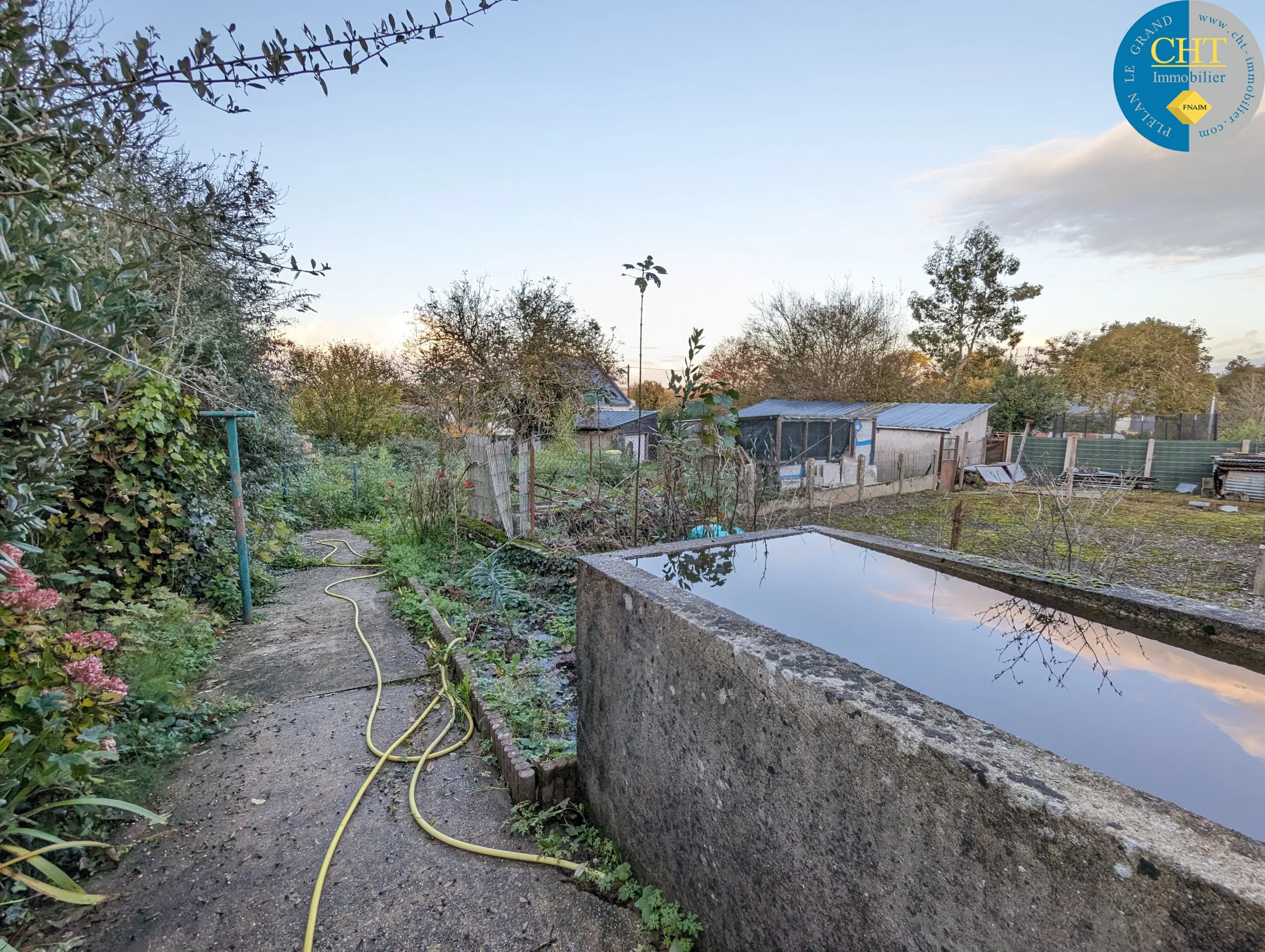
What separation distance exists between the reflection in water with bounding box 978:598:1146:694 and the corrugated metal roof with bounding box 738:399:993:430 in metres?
13.5

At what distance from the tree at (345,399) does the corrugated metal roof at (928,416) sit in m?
15.0

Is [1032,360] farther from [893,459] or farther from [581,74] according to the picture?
[581,74]

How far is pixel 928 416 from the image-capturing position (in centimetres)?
1708

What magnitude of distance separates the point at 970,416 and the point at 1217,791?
1902 cm

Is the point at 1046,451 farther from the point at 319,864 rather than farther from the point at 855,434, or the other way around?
the point at 319,864

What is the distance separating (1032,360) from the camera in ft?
92.4

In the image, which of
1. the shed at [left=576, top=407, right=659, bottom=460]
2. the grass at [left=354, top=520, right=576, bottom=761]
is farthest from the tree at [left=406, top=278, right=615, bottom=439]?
the grass at [left=354, top=520, right=576, bottom=761]

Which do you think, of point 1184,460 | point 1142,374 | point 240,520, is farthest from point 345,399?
point 1142,374

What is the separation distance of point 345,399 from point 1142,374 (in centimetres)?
3053

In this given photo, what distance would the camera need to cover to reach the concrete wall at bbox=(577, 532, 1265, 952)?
721 mm

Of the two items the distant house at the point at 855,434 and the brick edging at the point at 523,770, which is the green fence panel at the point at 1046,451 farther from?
the brick edging at the point at 523,770

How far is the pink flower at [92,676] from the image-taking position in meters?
2.23

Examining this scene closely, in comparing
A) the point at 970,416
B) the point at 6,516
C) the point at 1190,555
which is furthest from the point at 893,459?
the point at 6,516

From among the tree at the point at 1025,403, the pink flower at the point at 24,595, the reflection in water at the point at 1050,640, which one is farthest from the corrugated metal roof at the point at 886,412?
the pink flower at the point at 24,595
